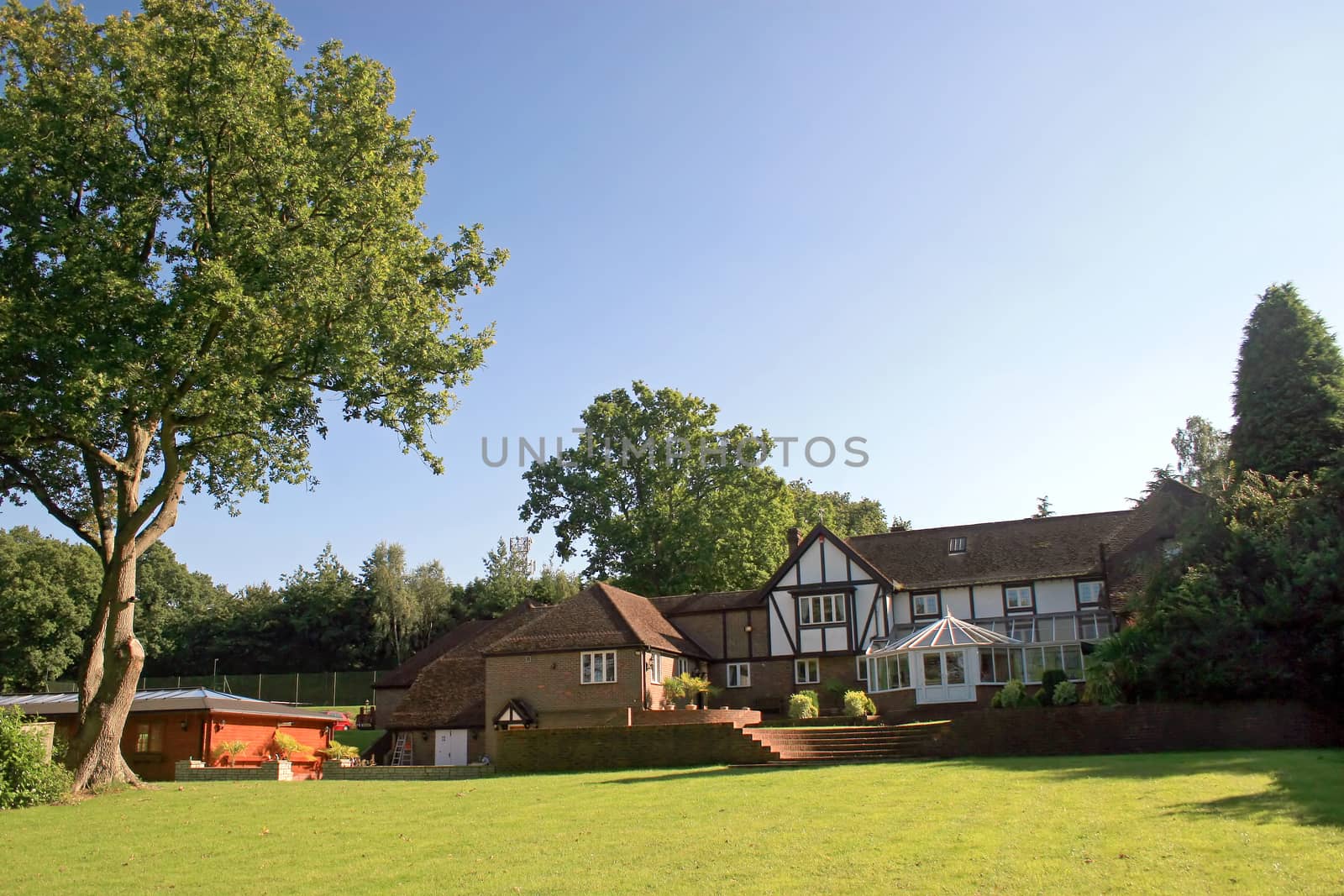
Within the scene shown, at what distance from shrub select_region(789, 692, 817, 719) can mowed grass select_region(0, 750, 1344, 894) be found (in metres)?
12.7

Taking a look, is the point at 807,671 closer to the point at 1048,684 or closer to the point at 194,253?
the point at 1048,684

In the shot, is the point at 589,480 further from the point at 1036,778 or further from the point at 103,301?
the point at 1036,778

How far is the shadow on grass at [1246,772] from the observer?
39.0ft

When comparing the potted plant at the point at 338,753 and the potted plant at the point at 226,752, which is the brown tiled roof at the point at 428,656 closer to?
the potted plant at the point at 338,753

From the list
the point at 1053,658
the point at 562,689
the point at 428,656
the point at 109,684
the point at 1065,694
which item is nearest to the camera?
the point at 109,684

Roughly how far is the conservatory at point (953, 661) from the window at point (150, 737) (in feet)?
79.5

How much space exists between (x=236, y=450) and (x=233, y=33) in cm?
906

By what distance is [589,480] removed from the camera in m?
48.9

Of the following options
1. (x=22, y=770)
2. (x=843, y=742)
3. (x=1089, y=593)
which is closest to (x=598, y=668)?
(x=843, y=742)

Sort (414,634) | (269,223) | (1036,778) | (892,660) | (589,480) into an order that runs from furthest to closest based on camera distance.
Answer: (414,634) → (589,480) → (892,660) → (269,223) → (1036,778)

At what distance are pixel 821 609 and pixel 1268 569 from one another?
62.1ft

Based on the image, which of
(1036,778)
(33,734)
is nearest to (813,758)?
(1036,778)

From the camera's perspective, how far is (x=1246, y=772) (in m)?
15.8

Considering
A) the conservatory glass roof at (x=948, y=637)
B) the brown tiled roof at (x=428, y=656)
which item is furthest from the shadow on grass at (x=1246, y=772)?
the brown tiled roof at (x=428, y=656)
